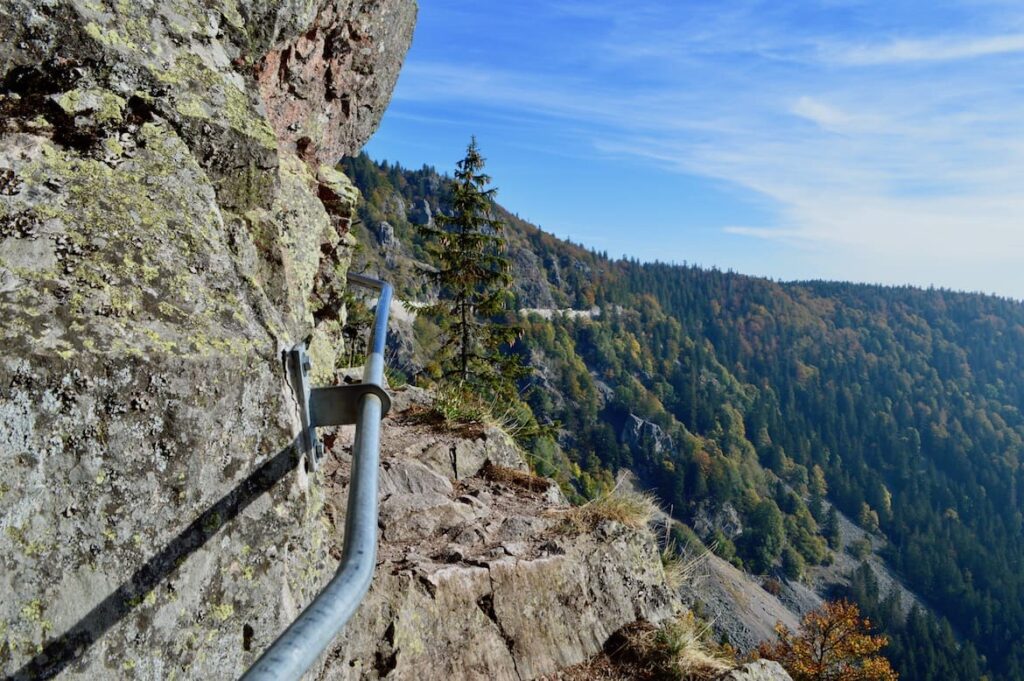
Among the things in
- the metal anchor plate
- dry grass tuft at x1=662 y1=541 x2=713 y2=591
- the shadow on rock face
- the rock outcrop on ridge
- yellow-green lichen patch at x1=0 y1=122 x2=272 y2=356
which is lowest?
dry grass tuft at x1=662 y1=541 x2=713 y2=591

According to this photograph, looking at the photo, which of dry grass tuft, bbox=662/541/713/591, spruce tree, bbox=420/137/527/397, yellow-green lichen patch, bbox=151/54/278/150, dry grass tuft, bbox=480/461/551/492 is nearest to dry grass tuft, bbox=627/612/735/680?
dry grass tuft, bbox=662/541/713/591

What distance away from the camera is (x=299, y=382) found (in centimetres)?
249

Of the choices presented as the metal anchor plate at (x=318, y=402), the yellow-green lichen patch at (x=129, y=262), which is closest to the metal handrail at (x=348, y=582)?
the metal anchor plate at (x=318, y=402)

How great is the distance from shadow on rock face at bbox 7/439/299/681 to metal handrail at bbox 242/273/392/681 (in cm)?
57

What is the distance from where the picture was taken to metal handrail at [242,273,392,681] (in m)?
1.18

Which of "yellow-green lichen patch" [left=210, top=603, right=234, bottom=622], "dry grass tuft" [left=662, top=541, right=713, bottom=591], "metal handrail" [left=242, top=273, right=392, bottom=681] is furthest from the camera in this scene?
"dry grass tuft" [left=662, top=541, right=713, bottom=591]

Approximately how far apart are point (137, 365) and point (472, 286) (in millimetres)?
20554

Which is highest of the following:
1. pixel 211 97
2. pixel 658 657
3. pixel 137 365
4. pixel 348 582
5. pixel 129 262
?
pixel 211 97

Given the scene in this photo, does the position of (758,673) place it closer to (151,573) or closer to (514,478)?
(514,478)

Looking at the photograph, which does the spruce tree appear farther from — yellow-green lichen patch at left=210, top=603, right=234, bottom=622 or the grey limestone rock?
yellow-green lichen patch at left=210, top=603, right=234, bottom=622

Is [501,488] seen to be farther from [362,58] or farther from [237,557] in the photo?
[237,557]

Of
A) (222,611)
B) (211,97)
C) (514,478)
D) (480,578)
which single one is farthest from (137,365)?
(514,478)

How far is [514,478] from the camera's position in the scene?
7.99 m

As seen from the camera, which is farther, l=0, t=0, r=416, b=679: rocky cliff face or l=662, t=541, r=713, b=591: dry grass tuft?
l=662, t=541, r=713, b=591: dry grass tuft
